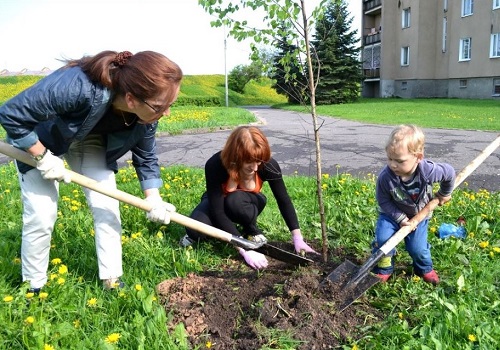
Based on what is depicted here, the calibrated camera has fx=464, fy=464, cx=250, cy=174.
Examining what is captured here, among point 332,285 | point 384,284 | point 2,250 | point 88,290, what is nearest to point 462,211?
point 384,284

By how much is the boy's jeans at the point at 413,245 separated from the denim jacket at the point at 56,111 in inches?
66.5

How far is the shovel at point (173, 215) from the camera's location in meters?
2.41

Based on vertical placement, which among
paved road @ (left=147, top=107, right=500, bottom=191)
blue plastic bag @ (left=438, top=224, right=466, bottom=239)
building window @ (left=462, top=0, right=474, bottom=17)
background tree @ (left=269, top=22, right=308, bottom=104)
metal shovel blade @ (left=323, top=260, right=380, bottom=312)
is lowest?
paved road @ (left=147, top=107, right=500, bottom=191)

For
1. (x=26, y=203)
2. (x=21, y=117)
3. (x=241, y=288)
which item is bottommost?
(x=241, y=288)

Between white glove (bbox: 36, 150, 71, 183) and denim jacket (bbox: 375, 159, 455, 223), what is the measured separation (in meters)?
1.95

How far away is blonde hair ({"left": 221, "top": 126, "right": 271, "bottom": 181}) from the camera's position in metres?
3.16

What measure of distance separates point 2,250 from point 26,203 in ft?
3.28

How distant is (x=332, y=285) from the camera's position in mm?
2746

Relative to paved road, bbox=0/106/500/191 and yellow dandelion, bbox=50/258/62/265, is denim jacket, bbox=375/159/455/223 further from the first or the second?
paved road, bbox=0/106/500/191

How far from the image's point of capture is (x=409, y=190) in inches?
119

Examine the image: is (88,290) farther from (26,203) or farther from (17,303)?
(26,203)

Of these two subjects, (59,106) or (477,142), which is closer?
(59,106)

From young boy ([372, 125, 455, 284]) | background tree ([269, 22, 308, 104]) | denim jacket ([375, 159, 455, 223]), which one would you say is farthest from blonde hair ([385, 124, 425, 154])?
background tree ([269, 22, 308, 104])

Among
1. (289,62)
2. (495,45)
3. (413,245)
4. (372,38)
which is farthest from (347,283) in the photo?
(372,38)
